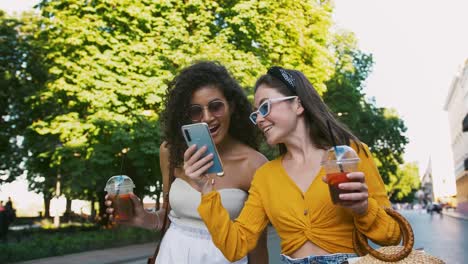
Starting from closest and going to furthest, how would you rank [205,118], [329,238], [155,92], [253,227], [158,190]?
[329,238], [253,227], [205,118], [155,92], [158,190]

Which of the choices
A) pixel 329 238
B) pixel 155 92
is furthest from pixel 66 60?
pixel 329 238

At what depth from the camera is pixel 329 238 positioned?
7.89 feet

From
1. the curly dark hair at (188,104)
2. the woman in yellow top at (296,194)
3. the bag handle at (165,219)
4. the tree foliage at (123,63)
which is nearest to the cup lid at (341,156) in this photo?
the woman in yellow top at (296,194)

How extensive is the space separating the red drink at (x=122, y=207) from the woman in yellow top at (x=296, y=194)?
0.85m

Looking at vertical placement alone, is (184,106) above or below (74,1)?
below

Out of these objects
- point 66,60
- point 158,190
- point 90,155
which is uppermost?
point 66,60

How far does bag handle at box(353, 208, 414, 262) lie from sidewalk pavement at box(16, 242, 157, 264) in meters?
13.5

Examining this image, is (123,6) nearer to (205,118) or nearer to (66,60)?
(66,60)

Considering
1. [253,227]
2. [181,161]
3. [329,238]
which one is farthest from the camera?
[181,161]

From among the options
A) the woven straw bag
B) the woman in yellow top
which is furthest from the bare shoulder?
the woven straw bag

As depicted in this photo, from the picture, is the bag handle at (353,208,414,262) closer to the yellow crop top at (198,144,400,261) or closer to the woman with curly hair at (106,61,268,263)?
the yellow crop top at (198,144,400,261)

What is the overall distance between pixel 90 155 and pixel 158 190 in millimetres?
6508

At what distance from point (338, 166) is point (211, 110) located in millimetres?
1201

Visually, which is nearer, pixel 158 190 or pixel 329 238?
pixel 329 238
